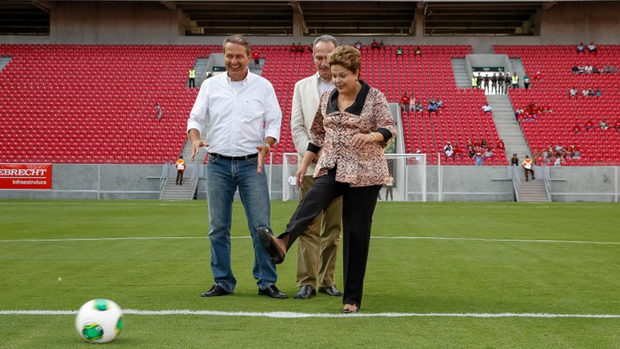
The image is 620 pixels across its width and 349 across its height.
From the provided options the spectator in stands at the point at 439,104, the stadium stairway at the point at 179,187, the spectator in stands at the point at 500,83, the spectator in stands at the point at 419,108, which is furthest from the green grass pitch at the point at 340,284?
the spectator in stands at the point at 500,83

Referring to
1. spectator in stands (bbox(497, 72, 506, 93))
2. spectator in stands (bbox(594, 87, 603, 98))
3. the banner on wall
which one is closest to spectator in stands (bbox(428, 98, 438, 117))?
spectator in stands (bbox(497, 72, 506, 93))

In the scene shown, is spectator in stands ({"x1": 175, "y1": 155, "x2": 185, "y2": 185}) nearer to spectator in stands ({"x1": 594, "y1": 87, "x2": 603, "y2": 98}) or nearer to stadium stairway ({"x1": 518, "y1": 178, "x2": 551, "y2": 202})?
stadium stairway ({"x1": 518, "y1": 178, "x2": 551, "y2": 202})

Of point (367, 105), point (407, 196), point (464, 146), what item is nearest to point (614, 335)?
point (367, 105)

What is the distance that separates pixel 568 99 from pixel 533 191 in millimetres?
9882

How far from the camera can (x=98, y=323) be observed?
4.67 m

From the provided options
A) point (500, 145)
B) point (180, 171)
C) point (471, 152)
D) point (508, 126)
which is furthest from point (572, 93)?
point (180, 171)

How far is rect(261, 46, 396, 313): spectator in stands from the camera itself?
5.71 metres

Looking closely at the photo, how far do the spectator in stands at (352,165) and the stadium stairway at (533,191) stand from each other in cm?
2946

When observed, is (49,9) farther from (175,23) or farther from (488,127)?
(488,127)

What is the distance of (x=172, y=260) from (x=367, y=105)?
4.46 metres

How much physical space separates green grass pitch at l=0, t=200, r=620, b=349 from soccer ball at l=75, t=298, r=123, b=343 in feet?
0.22

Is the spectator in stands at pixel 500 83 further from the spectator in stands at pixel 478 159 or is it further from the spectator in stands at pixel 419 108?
the spectator in stands at pixel 478 159

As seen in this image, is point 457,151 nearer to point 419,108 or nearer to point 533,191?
point 533,191

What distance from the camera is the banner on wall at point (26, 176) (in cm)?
3384
